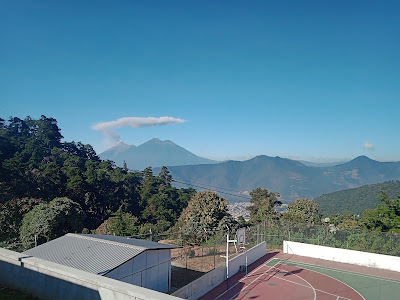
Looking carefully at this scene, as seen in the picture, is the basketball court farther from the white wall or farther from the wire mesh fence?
the wire mesh fence

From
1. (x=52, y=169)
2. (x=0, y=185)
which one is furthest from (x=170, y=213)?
(x=0, y=185)

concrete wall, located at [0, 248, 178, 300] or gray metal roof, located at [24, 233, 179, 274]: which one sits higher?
concrete wall, located at [0, 248, 178, 300]

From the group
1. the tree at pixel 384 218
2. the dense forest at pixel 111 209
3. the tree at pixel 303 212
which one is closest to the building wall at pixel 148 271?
the dense forest at pixel 111 209

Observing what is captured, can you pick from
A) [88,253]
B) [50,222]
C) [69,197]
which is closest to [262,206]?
[69,197]

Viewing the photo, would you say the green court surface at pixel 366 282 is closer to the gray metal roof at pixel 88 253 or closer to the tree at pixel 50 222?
the gray metal roof at pixel 88 253

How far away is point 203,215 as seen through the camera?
96.8 ft

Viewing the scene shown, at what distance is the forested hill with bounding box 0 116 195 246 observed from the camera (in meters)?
26.8

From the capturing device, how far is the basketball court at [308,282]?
17047mm

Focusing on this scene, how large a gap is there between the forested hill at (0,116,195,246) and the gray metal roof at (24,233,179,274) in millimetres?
9960

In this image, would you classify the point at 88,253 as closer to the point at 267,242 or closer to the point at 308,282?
the point at 308,282

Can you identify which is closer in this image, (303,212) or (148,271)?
(148,271)

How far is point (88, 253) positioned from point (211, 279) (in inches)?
271

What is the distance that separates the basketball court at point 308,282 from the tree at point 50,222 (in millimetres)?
14038

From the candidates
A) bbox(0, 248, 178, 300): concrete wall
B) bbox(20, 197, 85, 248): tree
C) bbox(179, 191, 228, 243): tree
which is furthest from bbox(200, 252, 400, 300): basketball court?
bbox(20, 197, 85, 248): tree
